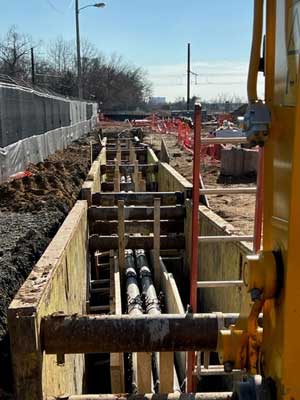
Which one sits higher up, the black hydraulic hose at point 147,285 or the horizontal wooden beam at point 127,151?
the horizontal wooden beam at point 127,151

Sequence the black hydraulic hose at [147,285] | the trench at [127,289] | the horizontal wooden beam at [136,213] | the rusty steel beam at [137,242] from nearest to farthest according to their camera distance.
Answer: the trench at [127,289], the black hydraulic hose at [147,285], the horizontal wooden beam at [136,213], the rusty steel beam at [137,242]

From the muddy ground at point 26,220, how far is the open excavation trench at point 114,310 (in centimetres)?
48

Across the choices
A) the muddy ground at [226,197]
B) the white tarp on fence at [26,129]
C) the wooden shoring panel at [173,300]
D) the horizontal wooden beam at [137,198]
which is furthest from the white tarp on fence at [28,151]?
the wooden shoring panel at [173,300]

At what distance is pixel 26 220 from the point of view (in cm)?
784

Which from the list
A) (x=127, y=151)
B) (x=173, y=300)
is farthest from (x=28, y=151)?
(x=173, y=300)

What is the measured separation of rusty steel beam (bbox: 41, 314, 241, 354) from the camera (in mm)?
3090

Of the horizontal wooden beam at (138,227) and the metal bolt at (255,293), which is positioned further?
the horizontal wooden beam at (138,227)

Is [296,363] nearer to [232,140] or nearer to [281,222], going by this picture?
[281,222]

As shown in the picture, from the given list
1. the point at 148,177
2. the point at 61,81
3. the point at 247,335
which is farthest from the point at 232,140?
the point at 61,81

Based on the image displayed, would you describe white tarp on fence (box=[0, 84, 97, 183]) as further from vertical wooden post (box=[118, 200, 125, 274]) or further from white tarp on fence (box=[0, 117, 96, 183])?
vertical wooden post (box=[118, 200, 125, 274])

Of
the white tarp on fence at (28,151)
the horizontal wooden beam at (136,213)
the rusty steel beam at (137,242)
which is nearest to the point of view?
the horizontal wooden beam at (136,213)

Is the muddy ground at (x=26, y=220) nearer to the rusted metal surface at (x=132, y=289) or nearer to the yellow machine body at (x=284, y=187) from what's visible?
the rusted metal surface at (x=132, y=289)

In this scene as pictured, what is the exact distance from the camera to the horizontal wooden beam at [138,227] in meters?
8.49

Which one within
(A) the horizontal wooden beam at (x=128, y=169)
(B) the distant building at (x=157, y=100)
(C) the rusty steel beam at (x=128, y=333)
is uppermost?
(B) the distant building at (x=157, y=100)
